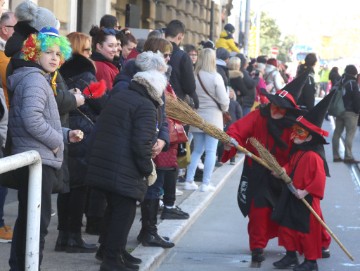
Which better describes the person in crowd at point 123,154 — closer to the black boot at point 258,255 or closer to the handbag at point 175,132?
the black boot at point 258,255

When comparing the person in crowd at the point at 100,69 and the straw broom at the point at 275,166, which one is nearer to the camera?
the straw broom at the point at 275,166

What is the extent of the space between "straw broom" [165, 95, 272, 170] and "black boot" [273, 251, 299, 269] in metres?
0.79

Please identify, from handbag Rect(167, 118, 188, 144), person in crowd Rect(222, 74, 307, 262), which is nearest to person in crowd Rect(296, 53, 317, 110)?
handbag Rect(167, 118, 188, 144)

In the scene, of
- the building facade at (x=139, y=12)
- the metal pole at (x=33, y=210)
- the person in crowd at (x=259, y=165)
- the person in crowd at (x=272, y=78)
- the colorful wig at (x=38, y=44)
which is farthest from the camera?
the person in crowd at (x=272, y=78)

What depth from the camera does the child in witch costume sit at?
28.5 feet

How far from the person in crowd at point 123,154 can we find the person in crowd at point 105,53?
1.75m

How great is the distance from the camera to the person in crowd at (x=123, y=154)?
7.45 metres

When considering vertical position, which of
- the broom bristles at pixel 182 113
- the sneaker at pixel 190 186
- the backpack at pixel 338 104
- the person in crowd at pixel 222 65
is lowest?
the sneaker at pixel 190 186

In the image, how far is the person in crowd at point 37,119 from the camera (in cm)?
656

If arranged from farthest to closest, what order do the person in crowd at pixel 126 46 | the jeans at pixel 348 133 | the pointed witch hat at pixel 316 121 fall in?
the jeans at pixel 348 133, the person in crowd at pixel 126 46, the pointed witch hat at pixel 316 121

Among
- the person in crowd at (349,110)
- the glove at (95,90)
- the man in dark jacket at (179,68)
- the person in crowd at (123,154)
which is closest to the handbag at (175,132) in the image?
the man in dark jacket at (179,68)

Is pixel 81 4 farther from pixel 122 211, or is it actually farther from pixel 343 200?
pixel 122 211

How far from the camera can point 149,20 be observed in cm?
2481

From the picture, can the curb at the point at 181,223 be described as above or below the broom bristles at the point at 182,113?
below
